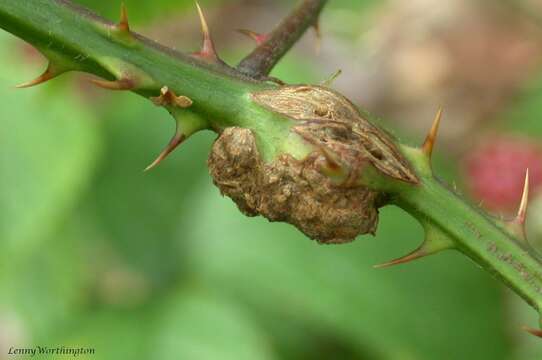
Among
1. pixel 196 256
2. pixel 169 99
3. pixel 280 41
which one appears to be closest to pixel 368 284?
pixel 196 256

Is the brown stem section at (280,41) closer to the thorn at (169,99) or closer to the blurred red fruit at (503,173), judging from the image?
the thorn at (169,99)

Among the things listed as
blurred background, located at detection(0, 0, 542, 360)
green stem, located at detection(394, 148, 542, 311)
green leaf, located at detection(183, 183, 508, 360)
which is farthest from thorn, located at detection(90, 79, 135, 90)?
green leaf, located at detection(183, 183, 508, 360)

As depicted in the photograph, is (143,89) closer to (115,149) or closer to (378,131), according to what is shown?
(378,131)

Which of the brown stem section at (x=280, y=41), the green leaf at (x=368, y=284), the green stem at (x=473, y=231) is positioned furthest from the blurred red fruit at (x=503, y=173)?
the green stem at (x=473, y=231)

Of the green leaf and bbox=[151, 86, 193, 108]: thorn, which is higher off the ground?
bbox=[151, 86, 193, 108]: thorn

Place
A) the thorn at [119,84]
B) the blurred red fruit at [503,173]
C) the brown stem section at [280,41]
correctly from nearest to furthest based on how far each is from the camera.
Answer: the thorn at [119,84]
the brown stem section at [280,41]
the blurred red fruit at [503,173]

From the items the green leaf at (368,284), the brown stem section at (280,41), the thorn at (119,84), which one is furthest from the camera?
the green leaf at (368,284)

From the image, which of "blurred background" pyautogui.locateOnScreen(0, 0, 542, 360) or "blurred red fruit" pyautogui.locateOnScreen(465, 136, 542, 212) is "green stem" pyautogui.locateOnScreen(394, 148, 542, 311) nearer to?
"blurred background" pyautogui.locateOnScreen(0, 0, 542, 360)

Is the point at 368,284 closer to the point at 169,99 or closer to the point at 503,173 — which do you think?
the point at 503,173
